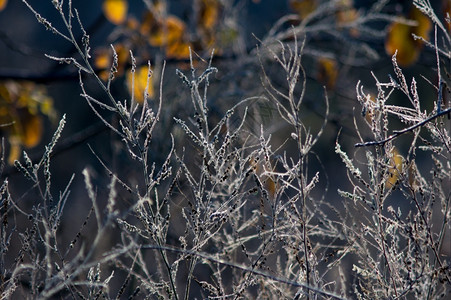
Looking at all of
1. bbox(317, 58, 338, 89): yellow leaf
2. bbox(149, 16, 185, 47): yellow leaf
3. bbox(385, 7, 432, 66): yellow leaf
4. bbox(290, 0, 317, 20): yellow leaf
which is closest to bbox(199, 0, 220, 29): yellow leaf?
bbox(149, 16, 185, 47): yellow leaf

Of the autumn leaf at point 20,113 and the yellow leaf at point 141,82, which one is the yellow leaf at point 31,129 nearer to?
the autumn leaf at point 20,113

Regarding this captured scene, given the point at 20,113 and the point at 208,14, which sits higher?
the point at 208,14

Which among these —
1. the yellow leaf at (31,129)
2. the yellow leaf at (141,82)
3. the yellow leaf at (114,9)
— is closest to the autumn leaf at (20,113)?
the yellow leaf at (31,129)

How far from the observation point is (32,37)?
15.8 metres

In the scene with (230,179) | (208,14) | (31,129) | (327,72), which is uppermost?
(230,179)

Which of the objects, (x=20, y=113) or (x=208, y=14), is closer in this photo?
(x=20, y=113)

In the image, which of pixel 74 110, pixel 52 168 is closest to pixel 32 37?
pixel 74 110

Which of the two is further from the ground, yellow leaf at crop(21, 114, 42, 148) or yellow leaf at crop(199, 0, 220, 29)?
yellow leaf at crop(199, 0, 220, 29)

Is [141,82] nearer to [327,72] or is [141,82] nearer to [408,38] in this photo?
[327,72]

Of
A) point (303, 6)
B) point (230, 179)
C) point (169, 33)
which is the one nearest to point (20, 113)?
point (169, 33)

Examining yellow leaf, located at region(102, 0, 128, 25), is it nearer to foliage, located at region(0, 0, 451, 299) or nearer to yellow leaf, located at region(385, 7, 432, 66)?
foliage, located at region(0, 0, 451, 299)

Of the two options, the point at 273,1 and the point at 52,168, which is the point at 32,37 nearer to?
the point at 52,168

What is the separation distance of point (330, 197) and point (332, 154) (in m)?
1.51

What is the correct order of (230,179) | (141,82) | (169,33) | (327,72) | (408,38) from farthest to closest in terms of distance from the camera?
(327,72)
(169,33)
(141,82)
(408,38)
(230,179)
